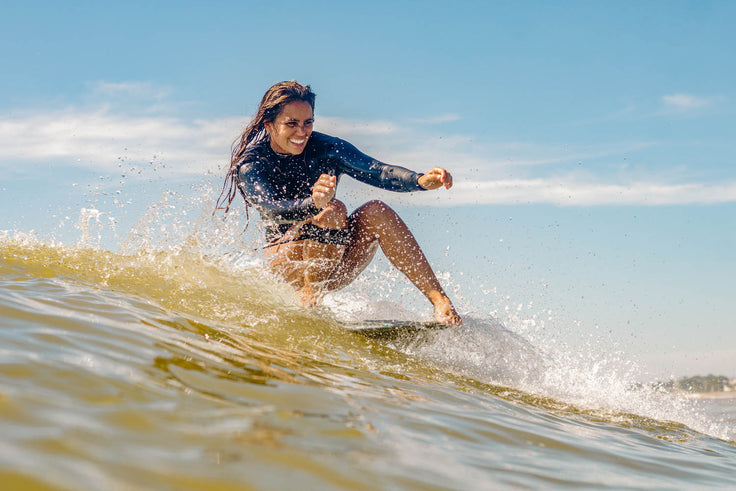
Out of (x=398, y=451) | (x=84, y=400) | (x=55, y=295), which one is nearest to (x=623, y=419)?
(x=398, y=451)

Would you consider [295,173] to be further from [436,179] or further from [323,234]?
[436,179]

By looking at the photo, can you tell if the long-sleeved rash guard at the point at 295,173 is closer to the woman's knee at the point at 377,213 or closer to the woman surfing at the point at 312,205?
the woman surfing at the point at 312,205

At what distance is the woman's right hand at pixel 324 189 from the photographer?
4074 millimetres

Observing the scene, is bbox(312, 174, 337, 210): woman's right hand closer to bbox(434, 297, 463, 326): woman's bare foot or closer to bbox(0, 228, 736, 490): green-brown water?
bbox(0, 228, 736, 490): green-brown water

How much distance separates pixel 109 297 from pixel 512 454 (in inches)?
106

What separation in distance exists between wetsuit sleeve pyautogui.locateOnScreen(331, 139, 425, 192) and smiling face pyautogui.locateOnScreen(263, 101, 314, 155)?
0.97ft

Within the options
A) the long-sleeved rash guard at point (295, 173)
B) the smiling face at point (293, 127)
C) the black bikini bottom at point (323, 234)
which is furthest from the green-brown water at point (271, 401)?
the smiling face at point (293, 127)

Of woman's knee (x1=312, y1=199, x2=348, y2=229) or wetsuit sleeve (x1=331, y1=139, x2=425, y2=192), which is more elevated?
wetsuit sleeve (x1=331, y1=139, x2=425, y2=192)

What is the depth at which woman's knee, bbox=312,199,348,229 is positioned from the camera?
4.50 m

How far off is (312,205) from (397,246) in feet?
2.65

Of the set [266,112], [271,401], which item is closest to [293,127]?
[266,112]

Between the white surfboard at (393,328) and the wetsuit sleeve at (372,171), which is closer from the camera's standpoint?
the white surfboard at (393,328)

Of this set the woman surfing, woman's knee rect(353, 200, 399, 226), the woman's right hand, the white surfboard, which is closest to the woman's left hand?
the woman surfing

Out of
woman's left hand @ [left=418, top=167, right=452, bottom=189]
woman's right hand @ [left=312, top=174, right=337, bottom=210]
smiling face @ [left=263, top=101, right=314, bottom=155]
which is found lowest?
woman's right hand @ [left=312, top=174, right=337, bottom=210]
